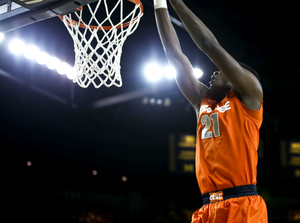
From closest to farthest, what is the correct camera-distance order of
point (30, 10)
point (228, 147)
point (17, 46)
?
point (228, 147)
point (30, 10)
point (17, 46)

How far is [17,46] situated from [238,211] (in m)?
5.31

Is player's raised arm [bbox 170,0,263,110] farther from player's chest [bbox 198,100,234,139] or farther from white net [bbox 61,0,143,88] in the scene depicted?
white net [bbox 61,0,143,88]

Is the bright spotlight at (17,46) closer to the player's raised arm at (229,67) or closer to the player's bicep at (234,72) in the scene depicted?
the player's raised arm at (229,67)

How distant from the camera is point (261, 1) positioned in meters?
5.41

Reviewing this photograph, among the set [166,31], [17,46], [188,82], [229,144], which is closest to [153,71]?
[17,46]

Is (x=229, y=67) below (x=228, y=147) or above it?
above

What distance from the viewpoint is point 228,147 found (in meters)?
1.96

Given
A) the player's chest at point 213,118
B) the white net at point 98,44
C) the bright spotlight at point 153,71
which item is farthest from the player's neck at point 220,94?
the bright spotlight at point 153,71

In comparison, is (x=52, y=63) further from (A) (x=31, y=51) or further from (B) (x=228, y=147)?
(B) (x=228, y=147)

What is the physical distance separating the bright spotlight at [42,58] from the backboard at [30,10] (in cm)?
310

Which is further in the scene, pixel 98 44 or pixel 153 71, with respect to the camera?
pixel 153 71

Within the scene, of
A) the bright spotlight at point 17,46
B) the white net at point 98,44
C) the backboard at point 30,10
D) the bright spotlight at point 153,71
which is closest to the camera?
the backboard at point 30,10

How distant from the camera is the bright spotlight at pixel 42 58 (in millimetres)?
6203

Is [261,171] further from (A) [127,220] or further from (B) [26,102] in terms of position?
(B) [26,102]
